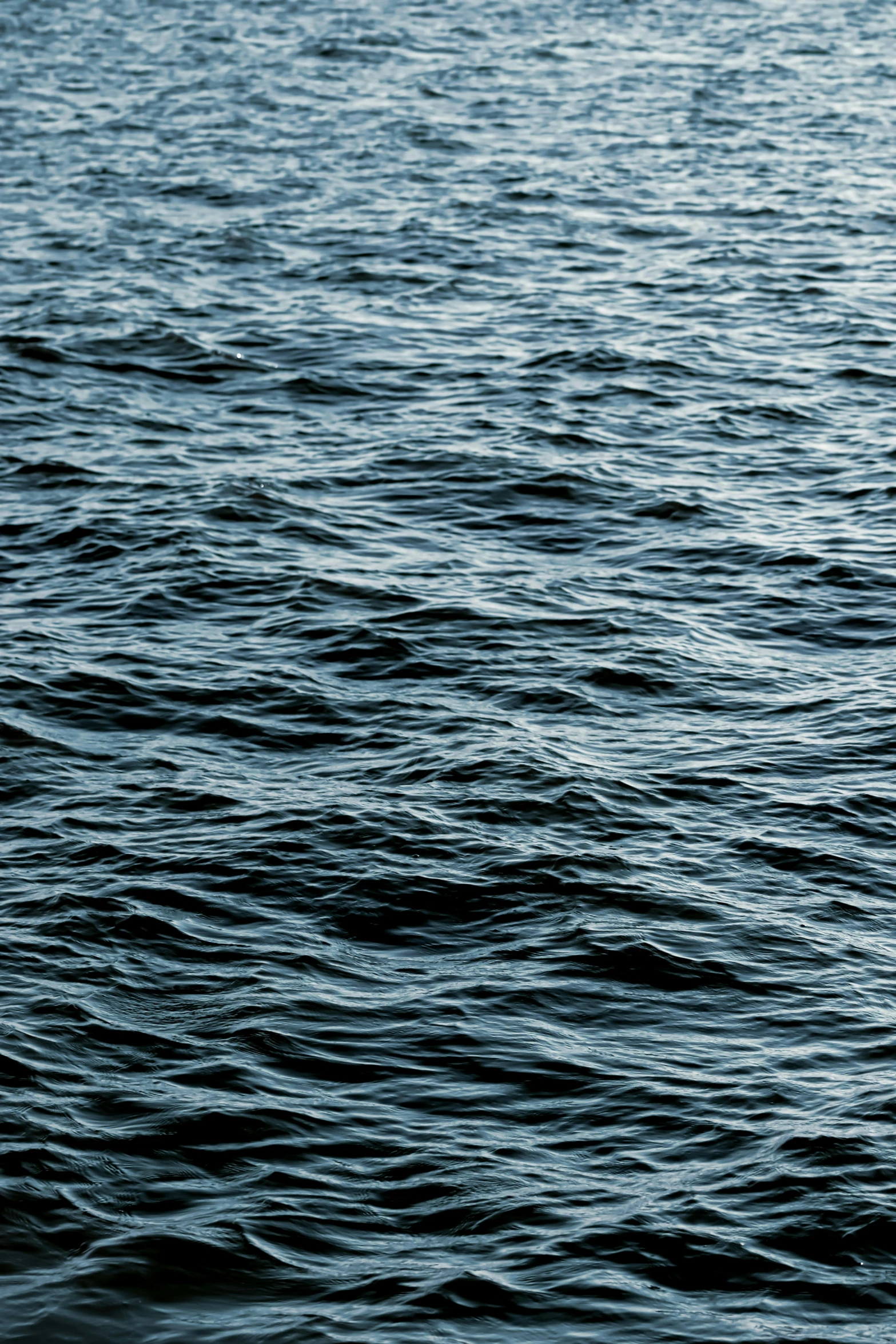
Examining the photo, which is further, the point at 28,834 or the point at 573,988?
the point at 28,834

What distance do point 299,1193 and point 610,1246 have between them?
2649mm

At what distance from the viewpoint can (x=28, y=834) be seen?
64.5 ft

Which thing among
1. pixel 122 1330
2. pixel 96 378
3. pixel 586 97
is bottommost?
pixel 122 1330

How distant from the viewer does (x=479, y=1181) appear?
14.6 metres

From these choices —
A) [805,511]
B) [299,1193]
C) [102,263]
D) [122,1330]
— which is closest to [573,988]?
[299,1193]

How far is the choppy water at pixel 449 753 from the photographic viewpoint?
14148mm

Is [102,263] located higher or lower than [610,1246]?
higher

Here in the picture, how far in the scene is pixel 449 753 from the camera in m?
21.2

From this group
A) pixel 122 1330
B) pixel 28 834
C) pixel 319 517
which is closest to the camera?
pixel 122 1330

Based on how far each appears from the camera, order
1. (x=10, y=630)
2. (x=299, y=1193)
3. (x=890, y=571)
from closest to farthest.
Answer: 1. (x=299, y=1193)
2. (x=10, y=630)
3. (x=890, y=571)

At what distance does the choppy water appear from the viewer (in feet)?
46.4

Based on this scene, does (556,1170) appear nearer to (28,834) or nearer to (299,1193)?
(299,1193)

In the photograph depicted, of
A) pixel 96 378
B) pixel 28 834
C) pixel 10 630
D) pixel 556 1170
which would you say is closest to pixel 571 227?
pixel 96 378

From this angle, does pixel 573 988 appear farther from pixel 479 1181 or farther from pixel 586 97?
pixel 586 97
